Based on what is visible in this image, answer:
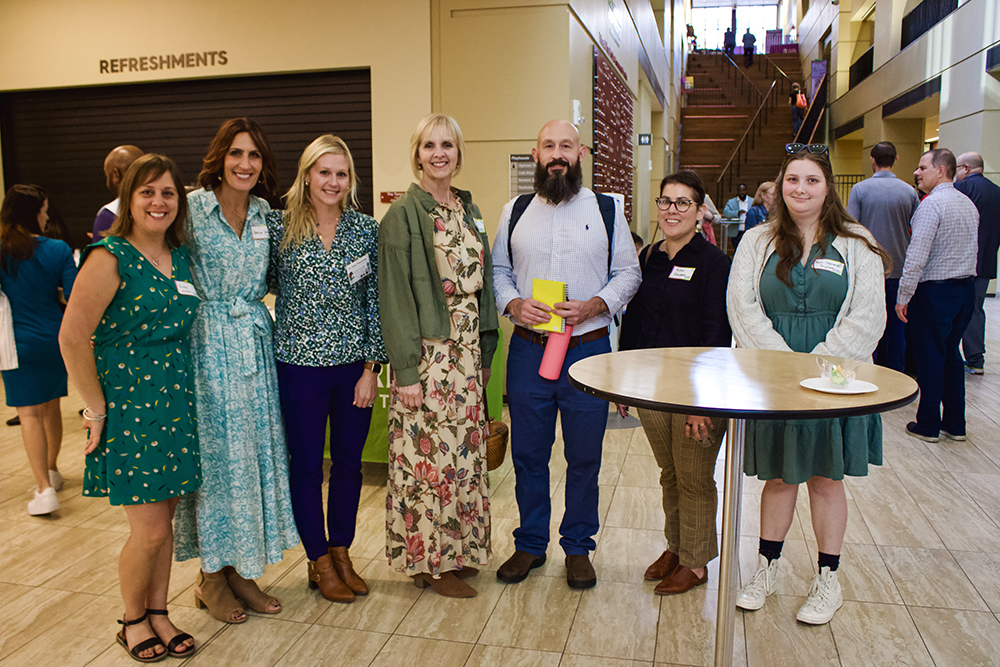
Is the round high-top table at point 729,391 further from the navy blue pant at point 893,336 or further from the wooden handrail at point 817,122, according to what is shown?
the wooden handrail at point 817,122

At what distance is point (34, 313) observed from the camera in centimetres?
368

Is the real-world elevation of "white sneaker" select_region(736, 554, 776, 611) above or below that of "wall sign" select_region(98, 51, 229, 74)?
below

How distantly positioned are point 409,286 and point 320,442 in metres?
0.65

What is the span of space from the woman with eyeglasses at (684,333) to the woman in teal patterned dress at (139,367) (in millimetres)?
1569

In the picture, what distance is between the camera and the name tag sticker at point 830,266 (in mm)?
2402

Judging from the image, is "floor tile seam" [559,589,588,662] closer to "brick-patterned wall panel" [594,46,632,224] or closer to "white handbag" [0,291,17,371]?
"white handbag" [0,291,17,371]

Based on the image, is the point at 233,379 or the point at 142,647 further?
the point at 233,379

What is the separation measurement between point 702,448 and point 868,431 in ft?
1.74

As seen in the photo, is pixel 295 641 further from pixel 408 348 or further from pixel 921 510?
pixel 921 510

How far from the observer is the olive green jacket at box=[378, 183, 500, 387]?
2.51 m

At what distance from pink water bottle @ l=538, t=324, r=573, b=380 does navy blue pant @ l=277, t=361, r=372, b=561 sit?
662mm

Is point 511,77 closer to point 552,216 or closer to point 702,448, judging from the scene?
point 552,216

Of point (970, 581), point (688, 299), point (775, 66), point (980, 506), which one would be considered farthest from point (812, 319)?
point (775, 66)

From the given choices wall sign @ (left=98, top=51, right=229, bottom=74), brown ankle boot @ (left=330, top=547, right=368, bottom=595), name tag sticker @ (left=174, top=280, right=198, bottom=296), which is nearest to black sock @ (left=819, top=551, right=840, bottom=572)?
brown ankle boot @ (left=330, top=547, right=368, bottom=595)
